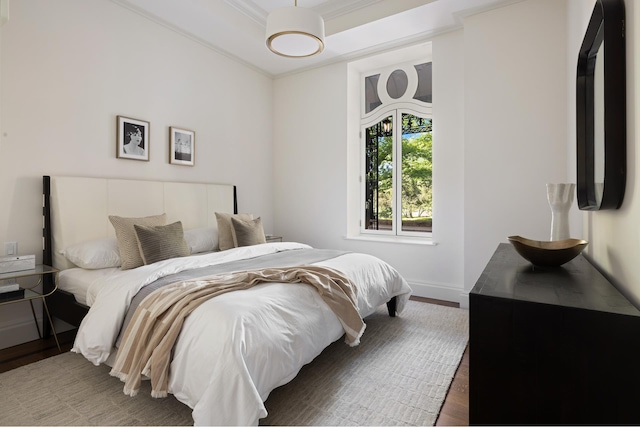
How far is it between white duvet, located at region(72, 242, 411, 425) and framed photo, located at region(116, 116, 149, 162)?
4.97ft

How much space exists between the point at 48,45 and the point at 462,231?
4.19 m

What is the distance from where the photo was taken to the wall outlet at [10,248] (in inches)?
100

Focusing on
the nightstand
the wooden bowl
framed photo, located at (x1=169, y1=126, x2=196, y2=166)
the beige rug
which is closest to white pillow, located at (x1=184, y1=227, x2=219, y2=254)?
framed photo, located at (x1=169, y1=126, x2=196, y2=166)

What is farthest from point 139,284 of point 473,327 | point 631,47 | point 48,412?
point 631,47

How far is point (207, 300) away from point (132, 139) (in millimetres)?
2354

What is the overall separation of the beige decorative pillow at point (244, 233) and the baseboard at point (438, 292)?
6.28 feet

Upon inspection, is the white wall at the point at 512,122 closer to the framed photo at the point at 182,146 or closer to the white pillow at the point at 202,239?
the white pillow at the point at 202,239

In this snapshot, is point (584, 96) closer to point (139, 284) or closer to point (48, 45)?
point (139, 284)

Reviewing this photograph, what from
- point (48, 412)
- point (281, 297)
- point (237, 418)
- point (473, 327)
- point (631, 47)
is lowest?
point (48, 412)

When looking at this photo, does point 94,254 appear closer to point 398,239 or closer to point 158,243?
point 158,243

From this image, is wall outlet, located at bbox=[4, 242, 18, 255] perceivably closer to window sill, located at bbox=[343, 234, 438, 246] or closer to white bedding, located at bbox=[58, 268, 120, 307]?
white bedding, located at bbox=[58, 268, 120, 307]

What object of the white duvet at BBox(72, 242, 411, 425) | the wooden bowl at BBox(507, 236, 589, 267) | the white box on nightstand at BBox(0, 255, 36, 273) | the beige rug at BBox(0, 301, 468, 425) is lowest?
the beige rug at BBox(0, 301, 468, 425)

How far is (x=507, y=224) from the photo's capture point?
124 inches

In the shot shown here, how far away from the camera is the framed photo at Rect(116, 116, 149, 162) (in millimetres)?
3189
